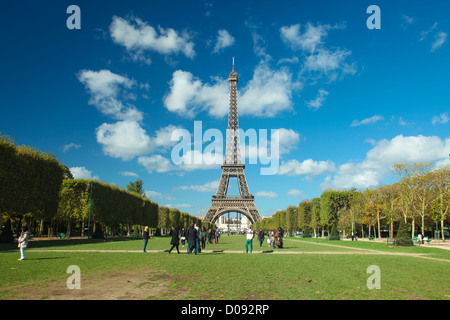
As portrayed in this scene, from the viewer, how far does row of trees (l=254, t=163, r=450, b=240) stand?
158 ft

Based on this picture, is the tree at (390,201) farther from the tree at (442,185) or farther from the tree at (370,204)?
the tree at (442,185)

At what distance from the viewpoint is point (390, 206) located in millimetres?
64875

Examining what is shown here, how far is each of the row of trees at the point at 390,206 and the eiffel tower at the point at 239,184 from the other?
11.0 metres

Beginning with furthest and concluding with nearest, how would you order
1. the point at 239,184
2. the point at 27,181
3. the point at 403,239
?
the point at 239,184, the point at 403,239, the point at 27,181

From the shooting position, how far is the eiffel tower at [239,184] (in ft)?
337

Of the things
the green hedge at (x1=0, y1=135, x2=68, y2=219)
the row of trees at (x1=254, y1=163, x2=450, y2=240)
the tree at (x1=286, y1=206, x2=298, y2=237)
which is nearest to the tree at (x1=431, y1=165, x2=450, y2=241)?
the row of trees at (x1=254, y1=163, x2=450, y2=240)

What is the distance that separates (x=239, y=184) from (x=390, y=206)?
5064 centimetres

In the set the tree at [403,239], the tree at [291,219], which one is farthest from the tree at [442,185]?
the tree at [291,219]

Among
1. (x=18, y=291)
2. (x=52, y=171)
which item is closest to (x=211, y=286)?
(x=18, y=291)

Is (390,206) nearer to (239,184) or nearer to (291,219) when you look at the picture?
(291,219)

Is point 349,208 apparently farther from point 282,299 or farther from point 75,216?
point 282,299

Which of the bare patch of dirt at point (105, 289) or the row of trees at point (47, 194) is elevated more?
the row of trees at point (47, 194)

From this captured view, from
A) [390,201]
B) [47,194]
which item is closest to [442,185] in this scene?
[390,201]

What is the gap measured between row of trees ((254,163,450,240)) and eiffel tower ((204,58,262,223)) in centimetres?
1104
